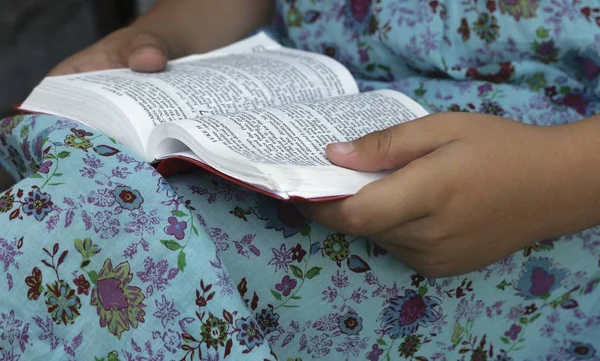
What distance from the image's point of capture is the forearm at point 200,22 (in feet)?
2.97

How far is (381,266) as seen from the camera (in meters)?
0.60

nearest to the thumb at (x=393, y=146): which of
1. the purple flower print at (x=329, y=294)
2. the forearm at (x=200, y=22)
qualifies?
the purple flower print at (x=329, y=294)

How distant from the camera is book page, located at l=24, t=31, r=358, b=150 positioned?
0.64 m

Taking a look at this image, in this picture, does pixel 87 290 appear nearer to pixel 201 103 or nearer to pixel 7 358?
pixel 7 358

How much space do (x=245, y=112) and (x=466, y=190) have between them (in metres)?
0.19

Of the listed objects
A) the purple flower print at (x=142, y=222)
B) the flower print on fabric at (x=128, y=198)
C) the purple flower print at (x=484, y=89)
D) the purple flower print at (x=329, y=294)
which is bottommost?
the purple flower print at (x=329, y=294)

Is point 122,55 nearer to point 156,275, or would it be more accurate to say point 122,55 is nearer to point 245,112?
point 245,112

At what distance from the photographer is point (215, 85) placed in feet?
2.28

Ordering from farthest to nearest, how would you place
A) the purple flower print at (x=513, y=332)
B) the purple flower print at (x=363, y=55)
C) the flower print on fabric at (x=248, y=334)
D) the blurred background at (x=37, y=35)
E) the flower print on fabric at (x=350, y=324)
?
the blurred background at (x=37, y=35) < the purple flower print at (x=363, y=55) < the purple flower print at (x=513, y=332) < the flower print on fabric at (x=350, y=324) < the flower print on fabric at (x=248, y=334)

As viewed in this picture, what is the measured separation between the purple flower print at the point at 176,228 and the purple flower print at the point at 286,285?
10 cm

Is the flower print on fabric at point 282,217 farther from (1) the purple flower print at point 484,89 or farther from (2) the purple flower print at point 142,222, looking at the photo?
(1) the purple flower print at point 484,89

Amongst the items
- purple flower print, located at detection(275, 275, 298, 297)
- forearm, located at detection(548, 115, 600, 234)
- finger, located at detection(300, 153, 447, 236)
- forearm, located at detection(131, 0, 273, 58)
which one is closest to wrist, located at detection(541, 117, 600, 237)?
forearm, located at detection(548, 115, 600, 234)

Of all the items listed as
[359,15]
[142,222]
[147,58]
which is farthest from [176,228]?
[359,15]

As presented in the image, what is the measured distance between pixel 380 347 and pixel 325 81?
0.28 meters
